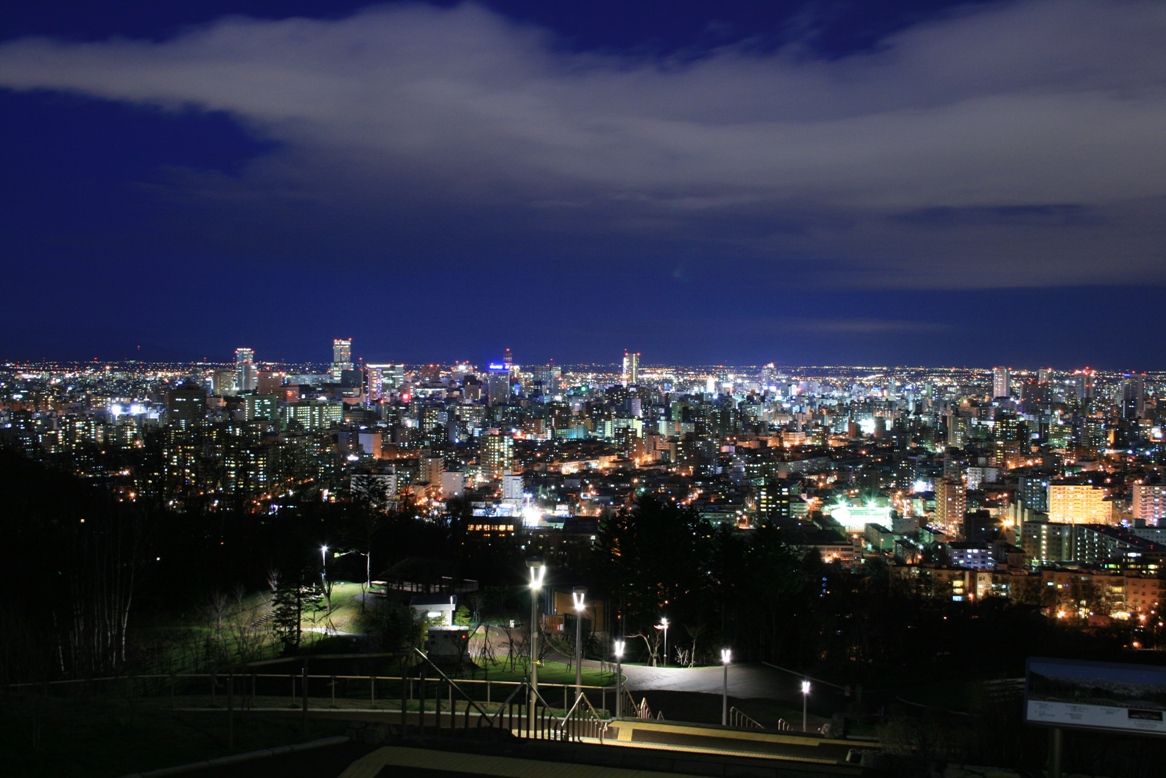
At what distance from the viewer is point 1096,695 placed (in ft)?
11.2

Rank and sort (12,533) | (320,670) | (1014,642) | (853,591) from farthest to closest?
(853,591)
(1014,642)
(12,533)
(320,670)

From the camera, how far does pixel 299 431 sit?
54.9 meters

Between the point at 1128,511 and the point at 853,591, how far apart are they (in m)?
31.6

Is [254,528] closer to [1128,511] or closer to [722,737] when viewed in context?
[722,737]

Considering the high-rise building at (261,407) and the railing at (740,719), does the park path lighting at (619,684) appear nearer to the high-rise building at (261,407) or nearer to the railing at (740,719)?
the railing at (740,719)

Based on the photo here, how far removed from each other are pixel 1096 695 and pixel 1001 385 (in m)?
98.9

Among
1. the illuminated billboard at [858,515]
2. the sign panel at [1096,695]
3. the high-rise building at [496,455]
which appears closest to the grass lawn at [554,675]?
the sign panel at [1096,695]

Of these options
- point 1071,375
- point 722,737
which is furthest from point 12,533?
point 1071,375

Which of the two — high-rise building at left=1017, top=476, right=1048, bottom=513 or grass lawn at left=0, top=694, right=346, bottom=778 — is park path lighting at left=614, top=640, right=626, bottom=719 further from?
high-rise building at left=1017, top=476, right=1048, bottom=513

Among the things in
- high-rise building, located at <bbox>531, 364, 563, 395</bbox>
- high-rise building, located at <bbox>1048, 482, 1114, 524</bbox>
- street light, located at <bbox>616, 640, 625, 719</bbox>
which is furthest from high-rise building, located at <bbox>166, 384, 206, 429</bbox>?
street light, located at <bbox>616, 640, 625, 719</bbox>

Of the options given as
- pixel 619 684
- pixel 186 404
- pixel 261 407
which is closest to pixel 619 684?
pixel 619 684

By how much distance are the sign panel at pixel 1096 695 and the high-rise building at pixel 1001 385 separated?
94.3 metres

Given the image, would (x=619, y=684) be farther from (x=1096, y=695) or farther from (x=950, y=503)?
(x=950, y=503)

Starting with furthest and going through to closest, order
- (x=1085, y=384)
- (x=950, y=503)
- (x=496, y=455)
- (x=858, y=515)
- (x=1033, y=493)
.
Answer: (x=1085, y=384) < (x=496, y=455) < (x=950, y=503) < (x=1033, y=493) < (x=858, y=515)
